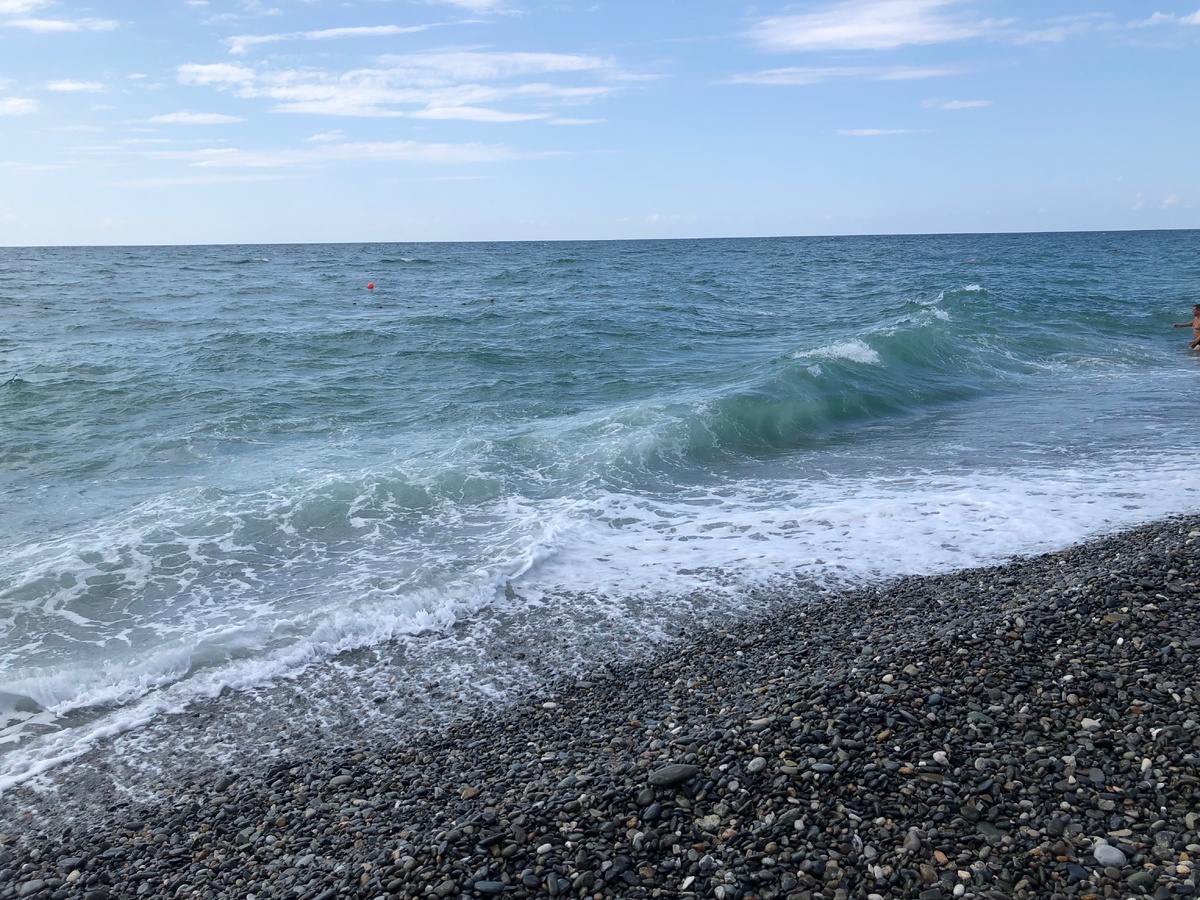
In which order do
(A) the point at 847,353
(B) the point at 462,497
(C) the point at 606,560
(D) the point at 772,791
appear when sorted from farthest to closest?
(A) the point at 847,353 → (B) the point at 462,497 → (C) the point at 606,560 → (D) the point at 772,791

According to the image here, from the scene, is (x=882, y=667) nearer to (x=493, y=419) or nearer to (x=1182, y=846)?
(x=1182, y=846)

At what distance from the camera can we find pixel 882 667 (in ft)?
16.8

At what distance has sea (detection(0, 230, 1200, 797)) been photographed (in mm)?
6332

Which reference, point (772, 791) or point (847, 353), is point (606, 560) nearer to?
point (772, 791)

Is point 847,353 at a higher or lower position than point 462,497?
higher

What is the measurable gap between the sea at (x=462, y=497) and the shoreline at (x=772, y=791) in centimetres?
64

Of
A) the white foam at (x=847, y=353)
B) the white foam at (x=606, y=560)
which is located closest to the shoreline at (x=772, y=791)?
the white foam at (x=606, y=560)

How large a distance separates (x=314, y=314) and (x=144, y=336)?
22.6 ft

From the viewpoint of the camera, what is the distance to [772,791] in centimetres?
410

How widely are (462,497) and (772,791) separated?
22.9 feet

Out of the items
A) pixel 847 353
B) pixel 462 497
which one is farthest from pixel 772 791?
pixel 847 353

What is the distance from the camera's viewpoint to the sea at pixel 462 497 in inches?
249

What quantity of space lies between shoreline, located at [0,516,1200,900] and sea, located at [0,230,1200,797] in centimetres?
64

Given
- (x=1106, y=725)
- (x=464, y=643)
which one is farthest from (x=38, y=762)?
(x=1106, y=725)
